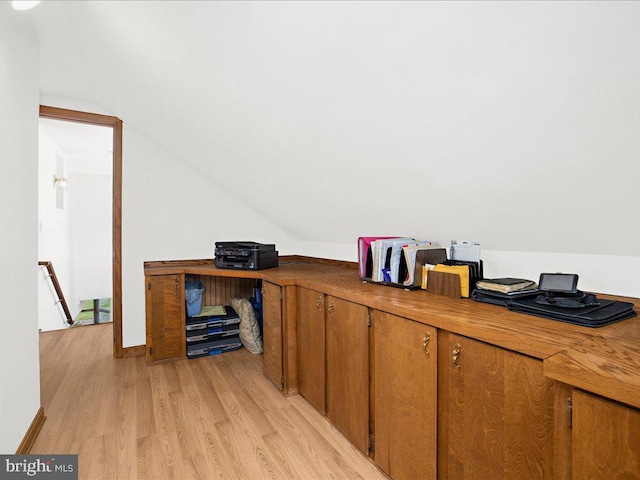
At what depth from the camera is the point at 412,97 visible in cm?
128

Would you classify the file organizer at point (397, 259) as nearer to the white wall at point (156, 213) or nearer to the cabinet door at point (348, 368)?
the cabinet door at point (348, 368)

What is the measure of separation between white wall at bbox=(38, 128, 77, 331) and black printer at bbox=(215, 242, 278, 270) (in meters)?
2.70

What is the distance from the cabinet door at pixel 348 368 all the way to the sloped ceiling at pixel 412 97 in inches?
28.2

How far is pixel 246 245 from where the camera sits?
2.93 meters

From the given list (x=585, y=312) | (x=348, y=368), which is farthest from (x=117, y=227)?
(x=585, y=312)

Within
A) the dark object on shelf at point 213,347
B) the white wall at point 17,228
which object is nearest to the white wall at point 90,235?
the dark object on shelf at point 213,347

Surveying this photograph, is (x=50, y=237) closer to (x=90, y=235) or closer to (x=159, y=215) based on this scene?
(x=90, y=235)

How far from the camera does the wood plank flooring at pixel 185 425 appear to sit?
1.65 meters

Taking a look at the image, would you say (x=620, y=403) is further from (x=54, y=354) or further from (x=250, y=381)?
(x=54, y=354)

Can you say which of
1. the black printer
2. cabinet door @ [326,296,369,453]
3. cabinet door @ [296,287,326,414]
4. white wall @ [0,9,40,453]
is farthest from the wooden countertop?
white wall @ [0,9,40,453]

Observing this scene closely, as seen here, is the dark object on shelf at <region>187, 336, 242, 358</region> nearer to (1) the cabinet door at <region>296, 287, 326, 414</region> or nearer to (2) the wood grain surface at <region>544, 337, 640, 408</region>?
(1) the cabinet door at <region>296, 287, 326, 414</region>

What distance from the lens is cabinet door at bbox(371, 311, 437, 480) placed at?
4.33 ft

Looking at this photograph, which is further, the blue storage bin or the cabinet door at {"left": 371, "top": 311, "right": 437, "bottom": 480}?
the blue storage bin

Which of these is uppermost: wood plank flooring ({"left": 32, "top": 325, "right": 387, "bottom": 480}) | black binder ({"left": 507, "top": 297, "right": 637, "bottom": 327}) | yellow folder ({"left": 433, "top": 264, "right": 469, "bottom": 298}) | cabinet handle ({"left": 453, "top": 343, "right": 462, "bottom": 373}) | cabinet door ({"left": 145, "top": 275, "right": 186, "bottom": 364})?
yellow folder ({"left": 433, "top": 264, "right": 469, "bottom": 298})
